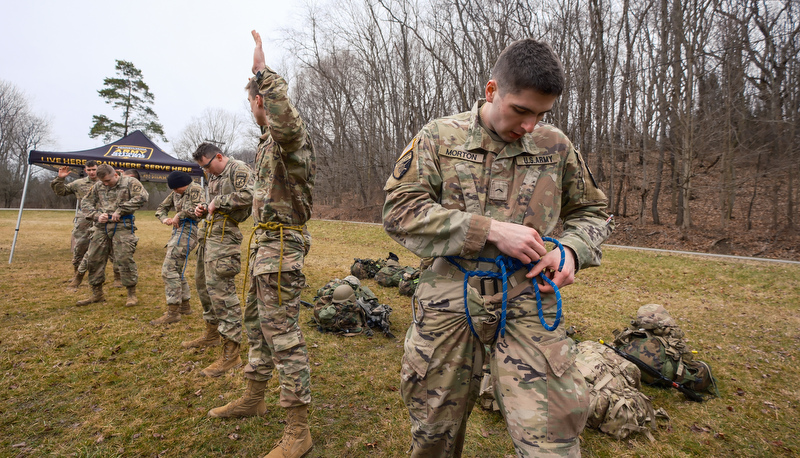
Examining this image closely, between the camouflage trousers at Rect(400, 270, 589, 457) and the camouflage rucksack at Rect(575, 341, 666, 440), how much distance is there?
179cm

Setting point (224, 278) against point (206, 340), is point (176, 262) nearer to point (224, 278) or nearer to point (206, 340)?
point (206, 340)

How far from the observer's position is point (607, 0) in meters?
18.7

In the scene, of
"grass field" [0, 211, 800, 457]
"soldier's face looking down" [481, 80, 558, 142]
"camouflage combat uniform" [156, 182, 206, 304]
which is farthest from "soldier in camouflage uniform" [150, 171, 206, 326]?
"soldier's face looking down" [481, 80, 558, 142]

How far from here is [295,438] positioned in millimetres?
2881

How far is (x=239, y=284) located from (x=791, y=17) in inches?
924

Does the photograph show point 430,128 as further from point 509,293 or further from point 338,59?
point 338,59

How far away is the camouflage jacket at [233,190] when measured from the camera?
413 centimetres

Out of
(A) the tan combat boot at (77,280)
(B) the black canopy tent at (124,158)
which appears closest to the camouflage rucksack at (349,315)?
(A) the tan combat boot at (77,280)

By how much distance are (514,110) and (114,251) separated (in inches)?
287

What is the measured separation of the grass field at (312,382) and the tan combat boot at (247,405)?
0.10m

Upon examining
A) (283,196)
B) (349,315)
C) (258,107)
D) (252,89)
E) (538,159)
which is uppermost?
(252,89)

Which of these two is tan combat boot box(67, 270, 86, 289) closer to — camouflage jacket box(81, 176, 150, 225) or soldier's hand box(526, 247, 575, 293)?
camouflage jacket box(81, 176, 150, 225)

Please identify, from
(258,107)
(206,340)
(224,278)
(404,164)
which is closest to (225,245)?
(224,278)

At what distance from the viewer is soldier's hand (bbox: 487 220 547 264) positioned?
1510mm
